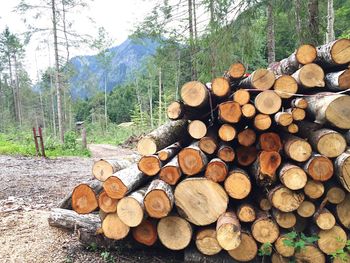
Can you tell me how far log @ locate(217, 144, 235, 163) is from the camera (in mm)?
3264

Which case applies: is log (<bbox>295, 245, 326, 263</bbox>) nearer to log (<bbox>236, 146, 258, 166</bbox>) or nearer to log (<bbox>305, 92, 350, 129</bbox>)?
log (<bbox>236, 146, 258, 166</bbox>)

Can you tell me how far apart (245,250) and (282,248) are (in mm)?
338

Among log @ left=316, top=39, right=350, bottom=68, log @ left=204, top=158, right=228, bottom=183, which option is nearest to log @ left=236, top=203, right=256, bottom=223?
log @ left=204, top=158, right=228, bottom=183

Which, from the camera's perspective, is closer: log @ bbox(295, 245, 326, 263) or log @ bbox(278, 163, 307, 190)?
log @ bbox(278, 163, 307, 190)

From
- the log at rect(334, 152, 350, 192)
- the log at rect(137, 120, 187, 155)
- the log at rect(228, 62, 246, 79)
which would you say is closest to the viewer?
the log at rect(334, 152, 350, 192)

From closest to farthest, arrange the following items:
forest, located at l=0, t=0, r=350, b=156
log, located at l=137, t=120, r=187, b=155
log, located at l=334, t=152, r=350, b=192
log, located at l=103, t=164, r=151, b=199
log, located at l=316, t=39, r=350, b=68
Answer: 1. log, located at l=334, t=152, r=350, b=192
2. log, located at l=103, t=164, r=151, b=199
3. log, located at l=316, t=39, r=350, b=68
4. log, located at l=137, t=120, r=187, b=155
5. forest, located at l=0, t=0, r=350, b=156

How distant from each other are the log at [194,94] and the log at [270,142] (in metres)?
0.75

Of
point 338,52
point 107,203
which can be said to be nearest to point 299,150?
point 338,52

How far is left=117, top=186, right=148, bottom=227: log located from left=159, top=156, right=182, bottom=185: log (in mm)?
325

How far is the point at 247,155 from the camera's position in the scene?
3404 mm

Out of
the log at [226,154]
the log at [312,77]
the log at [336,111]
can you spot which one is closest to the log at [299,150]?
the log at [336,111]

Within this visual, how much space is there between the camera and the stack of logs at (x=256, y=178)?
2961 millimetres

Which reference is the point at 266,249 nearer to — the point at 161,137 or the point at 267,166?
the point at 267,166

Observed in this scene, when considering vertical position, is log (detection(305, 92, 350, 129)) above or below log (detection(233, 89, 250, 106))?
below
